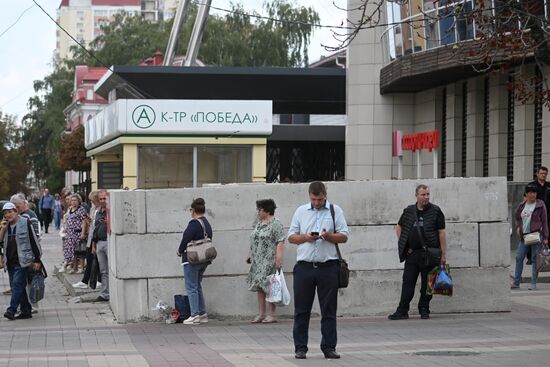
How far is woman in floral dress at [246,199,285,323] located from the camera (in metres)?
15.0

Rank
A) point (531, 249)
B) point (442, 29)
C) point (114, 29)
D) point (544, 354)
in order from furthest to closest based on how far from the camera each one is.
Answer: point (114, 29) → point (442, 29) → point (531, 249) → point (544, 354)

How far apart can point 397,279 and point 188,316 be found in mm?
2831

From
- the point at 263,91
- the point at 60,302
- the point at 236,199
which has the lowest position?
the point at 60,302

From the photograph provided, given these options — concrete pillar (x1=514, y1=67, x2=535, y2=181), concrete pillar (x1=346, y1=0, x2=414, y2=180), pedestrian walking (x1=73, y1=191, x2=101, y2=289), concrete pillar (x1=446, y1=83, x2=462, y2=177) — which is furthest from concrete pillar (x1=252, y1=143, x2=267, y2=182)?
concrete pillar (x1=346, y1=0, x2=414, y2=180)

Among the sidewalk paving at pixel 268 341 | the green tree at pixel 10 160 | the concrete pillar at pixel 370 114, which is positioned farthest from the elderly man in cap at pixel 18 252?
the green tree at pixel 10 160

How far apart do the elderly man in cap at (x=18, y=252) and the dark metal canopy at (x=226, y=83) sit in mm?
25485

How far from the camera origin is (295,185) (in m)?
15.8

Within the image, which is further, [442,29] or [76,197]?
[442,29]

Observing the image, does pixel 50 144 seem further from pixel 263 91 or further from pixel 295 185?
pixel 295 185

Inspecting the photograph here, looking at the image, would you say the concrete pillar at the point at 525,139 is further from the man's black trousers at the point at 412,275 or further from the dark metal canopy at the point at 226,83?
the man's black trousers at the point at 412,275

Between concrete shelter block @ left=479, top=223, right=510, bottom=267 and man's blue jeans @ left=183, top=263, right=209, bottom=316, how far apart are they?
374 cm

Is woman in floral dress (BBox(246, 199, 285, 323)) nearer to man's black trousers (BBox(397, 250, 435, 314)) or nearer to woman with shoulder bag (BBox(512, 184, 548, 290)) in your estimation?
man's black trousers (BBox(397, 250, 435, 314))

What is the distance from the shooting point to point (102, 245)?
61.8 ft

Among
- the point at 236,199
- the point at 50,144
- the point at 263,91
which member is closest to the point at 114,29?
the point at 50,144
